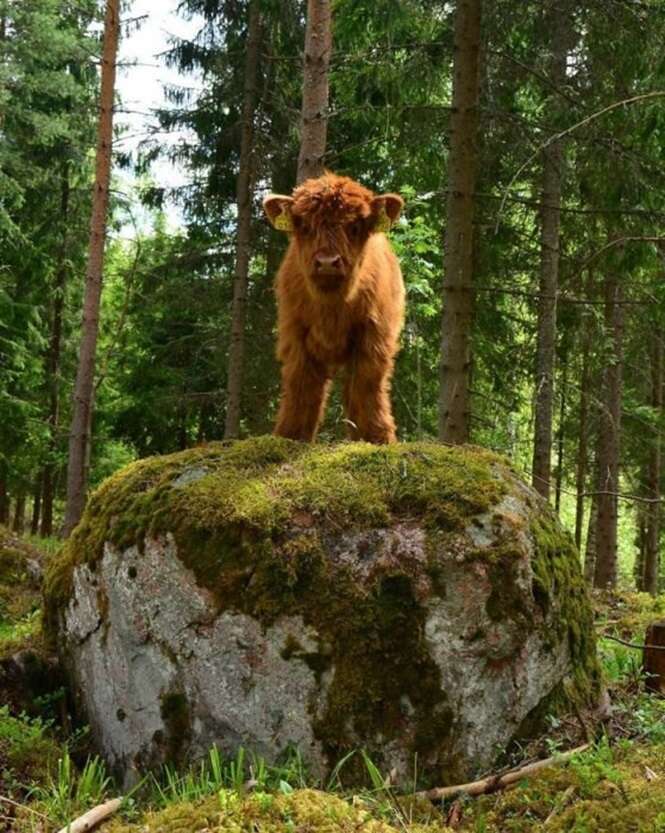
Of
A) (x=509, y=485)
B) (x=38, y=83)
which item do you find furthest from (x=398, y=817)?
(x=38, y=83)

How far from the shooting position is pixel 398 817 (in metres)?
3.35

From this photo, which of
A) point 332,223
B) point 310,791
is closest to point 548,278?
point 332,223

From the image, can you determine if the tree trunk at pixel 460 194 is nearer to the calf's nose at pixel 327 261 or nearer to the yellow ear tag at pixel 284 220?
the yellow ear tag at pixel 284 220

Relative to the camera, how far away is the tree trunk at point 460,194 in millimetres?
7949

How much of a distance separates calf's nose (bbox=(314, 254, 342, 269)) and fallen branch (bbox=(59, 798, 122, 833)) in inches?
119

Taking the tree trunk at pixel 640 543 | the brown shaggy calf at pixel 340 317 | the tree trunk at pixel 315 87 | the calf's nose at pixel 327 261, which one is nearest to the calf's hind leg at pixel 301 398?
the brown shaggy calf at pixel 340 317

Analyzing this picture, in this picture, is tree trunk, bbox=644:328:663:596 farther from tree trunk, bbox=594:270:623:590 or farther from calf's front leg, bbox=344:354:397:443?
calf's front leg, bbox=344:354:397:443

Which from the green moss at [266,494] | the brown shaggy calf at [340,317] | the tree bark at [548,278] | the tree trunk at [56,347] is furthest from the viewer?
the tree trunk at [56,347]

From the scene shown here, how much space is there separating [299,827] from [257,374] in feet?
43.7

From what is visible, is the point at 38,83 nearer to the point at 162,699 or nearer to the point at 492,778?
the point at 162,699

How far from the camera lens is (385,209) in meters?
5.15

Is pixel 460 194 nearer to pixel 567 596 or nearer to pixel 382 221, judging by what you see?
pixel 382 221

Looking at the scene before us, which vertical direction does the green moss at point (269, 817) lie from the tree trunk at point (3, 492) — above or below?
above

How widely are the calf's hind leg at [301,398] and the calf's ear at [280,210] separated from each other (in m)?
0.91
